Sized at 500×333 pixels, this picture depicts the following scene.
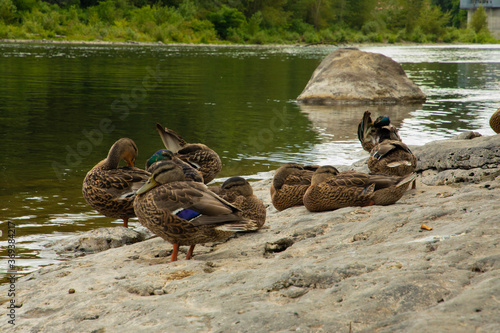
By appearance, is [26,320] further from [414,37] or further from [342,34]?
[414,37]

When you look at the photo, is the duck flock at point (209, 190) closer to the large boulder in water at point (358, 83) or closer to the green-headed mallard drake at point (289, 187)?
the green-headed mallard drake at point (289, 187)

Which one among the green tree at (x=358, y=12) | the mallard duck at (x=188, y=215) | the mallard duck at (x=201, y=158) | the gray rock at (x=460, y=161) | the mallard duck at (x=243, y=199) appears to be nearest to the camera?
the mallard duck at (x=188, y=215)

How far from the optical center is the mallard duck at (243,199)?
Answer: 6.10m

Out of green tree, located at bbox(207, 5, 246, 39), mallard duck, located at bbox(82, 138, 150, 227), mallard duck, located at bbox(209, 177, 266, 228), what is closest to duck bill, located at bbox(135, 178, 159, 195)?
mallard duck, located at bbox(209, 177, 266, 228)

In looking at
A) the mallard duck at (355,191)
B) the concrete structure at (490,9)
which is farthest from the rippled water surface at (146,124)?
the concrete structure at (490,9)

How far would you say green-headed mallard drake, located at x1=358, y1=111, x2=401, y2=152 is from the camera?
9.26 meters

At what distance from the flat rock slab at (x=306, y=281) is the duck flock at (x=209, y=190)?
0.33 meters

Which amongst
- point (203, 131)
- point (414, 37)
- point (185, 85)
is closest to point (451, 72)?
point (185, 85)

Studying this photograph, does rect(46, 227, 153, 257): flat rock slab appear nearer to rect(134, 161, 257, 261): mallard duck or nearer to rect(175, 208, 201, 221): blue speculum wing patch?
rect(134, 161, 257, 261): mallard duck

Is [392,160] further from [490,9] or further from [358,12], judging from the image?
[490,9]

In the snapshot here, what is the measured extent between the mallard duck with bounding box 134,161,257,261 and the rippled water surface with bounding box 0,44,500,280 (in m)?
1.81

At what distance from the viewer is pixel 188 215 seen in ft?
17.2

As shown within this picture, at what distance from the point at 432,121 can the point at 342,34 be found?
315ft

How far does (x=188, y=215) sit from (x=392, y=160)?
3.54 metres
